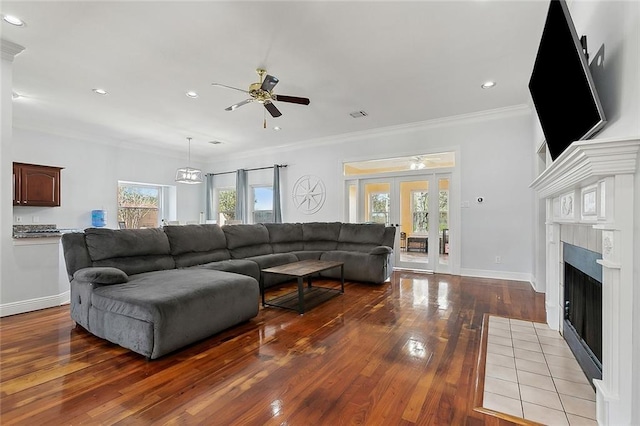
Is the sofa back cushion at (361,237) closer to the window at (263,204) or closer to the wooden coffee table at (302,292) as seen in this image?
the wooden coffee table at (302,292)

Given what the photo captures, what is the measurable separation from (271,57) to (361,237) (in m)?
3.28

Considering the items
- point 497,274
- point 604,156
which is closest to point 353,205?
point 497,274

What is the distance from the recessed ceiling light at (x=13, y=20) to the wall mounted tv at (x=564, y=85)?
4.28 m

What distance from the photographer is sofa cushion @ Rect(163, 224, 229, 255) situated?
3.75m

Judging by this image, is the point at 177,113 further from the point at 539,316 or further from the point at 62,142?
the point at 539,316

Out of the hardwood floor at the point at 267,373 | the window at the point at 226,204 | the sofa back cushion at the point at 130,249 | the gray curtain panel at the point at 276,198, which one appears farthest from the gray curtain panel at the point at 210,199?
the hardwood floor at the point at 267,373

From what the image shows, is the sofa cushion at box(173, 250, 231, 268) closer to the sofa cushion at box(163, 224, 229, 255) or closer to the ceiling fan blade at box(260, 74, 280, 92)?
the sofa cushion at box(163, 224, 229, 255)

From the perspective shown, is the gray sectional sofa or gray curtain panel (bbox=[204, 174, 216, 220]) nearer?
the gray sectional sofa

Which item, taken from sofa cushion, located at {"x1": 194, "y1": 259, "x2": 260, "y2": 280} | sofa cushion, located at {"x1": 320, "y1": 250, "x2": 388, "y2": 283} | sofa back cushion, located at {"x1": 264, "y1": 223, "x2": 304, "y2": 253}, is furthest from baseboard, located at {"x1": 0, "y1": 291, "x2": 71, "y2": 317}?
sofa cushion, located at {"x1": 320, "y1": 250, "x2": 388, "y2": 283}

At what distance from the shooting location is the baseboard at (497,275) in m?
4.72

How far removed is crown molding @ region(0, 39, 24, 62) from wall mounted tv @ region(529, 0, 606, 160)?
4.80 meters

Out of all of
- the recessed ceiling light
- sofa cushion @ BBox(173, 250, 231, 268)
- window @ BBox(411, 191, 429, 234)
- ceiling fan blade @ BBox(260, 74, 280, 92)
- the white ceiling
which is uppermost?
the recessed ceiling light

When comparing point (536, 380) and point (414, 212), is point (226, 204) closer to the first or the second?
point (414, 212)

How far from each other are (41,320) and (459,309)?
15.1 ft
